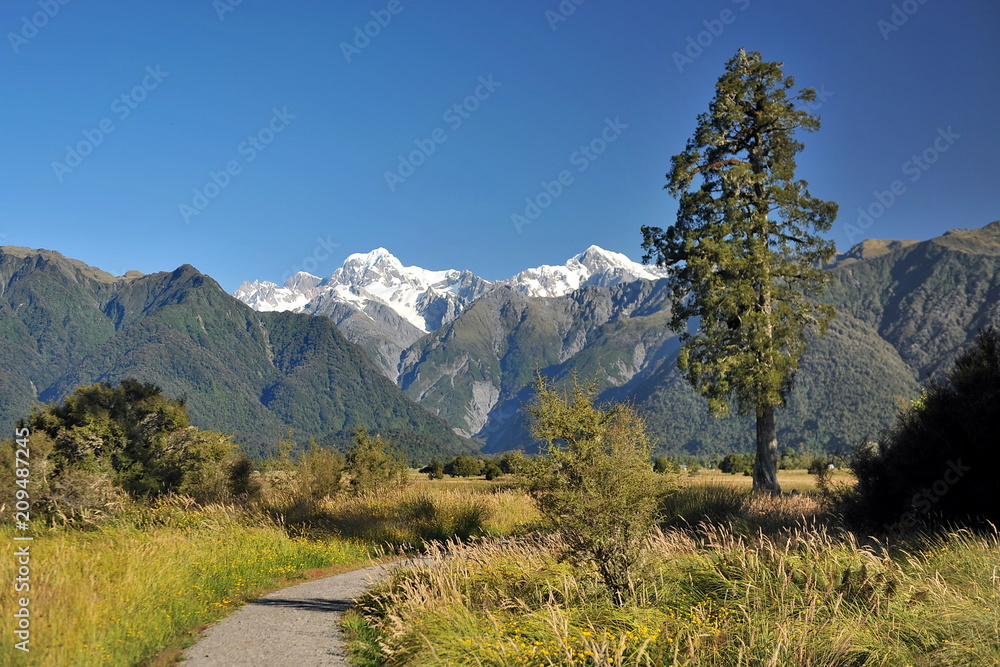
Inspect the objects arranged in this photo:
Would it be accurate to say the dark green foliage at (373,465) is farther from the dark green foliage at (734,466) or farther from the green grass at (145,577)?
the dark green foliage at (734,466)

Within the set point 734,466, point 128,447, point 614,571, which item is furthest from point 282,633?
point 734,466

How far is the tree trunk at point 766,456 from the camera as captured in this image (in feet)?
68.2

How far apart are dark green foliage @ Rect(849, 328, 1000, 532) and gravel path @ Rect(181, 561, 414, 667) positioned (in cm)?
973

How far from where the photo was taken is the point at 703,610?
25.1 feet

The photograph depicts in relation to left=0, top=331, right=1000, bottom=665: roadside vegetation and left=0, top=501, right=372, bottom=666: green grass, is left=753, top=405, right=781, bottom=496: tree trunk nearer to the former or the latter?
left=0, top=331, right=1000, bottom=665: roadside vegetation

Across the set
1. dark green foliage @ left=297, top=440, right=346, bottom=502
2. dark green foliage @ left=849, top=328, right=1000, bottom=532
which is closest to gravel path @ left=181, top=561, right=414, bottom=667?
dark green foliage @ left=849, top=328, right=1000, bottom=532

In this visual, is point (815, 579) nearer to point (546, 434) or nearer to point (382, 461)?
point (546, 434)

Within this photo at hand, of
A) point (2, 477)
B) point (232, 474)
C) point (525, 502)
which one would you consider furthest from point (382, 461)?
point (2, 477)

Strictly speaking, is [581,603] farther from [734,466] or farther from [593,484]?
[734,466]

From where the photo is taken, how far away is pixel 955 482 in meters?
11.7

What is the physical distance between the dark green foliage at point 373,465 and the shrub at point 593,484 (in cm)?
1953

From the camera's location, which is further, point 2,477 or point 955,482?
point 2,477

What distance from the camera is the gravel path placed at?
8.09 metres

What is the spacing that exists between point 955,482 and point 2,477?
23.8 metres
